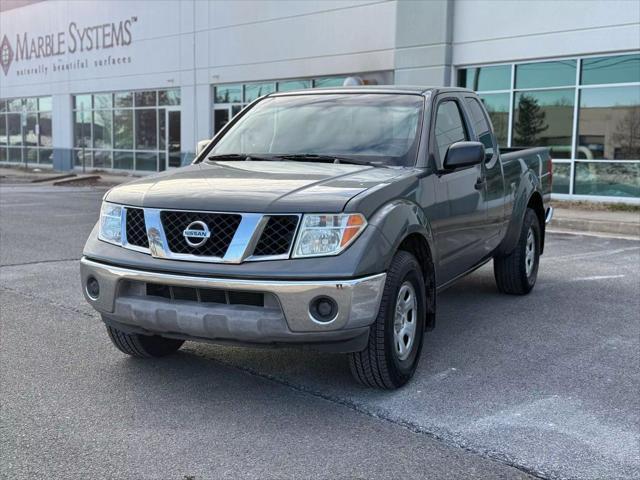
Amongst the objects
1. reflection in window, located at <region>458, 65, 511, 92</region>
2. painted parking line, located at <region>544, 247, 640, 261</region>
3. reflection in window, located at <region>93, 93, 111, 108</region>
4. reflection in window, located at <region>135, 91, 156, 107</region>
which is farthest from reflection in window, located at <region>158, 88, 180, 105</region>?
painted parking line, located at <region>544, 247, 640, 261</region>

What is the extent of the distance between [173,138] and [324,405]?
23514 mm

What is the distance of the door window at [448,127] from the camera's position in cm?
518

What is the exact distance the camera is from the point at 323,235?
12.4 ft

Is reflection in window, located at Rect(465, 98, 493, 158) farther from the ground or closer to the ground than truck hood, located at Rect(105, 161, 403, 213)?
farther from the ground

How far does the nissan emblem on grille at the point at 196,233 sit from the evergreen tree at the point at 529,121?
1429 centimetres

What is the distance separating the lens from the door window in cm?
518

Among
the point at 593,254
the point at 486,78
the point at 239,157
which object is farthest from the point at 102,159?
the point at 239,157

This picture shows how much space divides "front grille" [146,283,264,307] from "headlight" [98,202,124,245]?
17.7 inches

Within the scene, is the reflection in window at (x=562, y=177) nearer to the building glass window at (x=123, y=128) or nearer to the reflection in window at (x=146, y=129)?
the building glass window at (x=123, y=128)

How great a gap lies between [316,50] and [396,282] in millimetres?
18395

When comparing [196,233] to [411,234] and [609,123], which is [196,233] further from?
[609,123]

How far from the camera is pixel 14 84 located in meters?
35.8

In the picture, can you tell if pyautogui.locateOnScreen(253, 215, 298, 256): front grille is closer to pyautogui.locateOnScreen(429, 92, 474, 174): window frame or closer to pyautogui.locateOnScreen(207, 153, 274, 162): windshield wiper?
pyautogui.locateOnScreen(207, 153, 274, 162): windshield wiper

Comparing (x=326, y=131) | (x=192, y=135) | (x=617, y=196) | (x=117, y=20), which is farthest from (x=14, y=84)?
(x=326, y=131)
